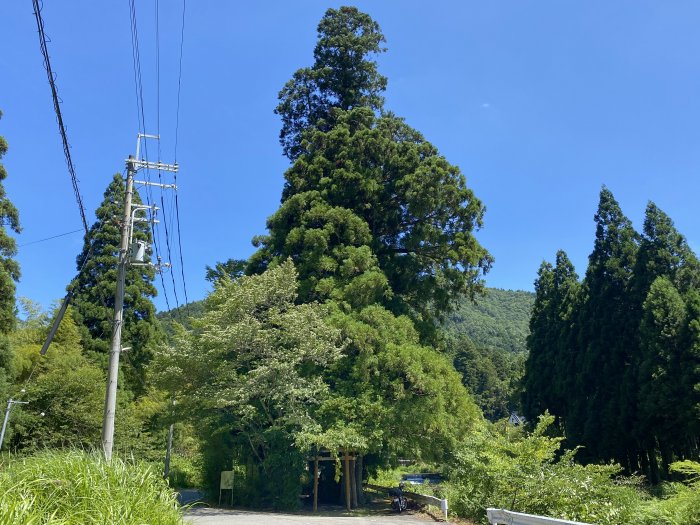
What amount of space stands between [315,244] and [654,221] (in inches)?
753

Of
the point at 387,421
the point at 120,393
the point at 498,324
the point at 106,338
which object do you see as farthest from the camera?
the point at 498,324

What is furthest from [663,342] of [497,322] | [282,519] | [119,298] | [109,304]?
[497,322]

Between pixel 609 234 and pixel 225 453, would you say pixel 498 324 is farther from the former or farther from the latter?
pixel 225 453

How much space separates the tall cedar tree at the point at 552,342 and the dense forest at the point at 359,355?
0.77 feet

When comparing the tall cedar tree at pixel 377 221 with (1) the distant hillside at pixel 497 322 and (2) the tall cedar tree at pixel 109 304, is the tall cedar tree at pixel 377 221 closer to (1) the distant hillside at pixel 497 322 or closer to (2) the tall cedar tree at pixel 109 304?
(2) the tall cedar tree at pixel 109 304

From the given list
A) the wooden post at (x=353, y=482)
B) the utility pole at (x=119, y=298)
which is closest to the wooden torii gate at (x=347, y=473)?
the wooden post at (x=353, y=482)

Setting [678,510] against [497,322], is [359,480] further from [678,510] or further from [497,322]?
[497,322]

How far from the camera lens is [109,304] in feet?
107

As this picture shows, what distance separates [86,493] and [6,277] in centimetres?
1786

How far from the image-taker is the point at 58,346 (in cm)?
2812

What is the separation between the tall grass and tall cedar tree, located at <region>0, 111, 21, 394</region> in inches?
645

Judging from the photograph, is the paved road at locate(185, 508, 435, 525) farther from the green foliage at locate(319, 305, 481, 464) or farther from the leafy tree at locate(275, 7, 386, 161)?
the leafy tree at locate(275, 7, 386, 161)

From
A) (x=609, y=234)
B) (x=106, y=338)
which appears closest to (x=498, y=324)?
(x=609, y=234)

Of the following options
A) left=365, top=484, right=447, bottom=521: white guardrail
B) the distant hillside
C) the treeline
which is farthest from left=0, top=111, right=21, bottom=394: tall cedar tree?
the distant hillside
